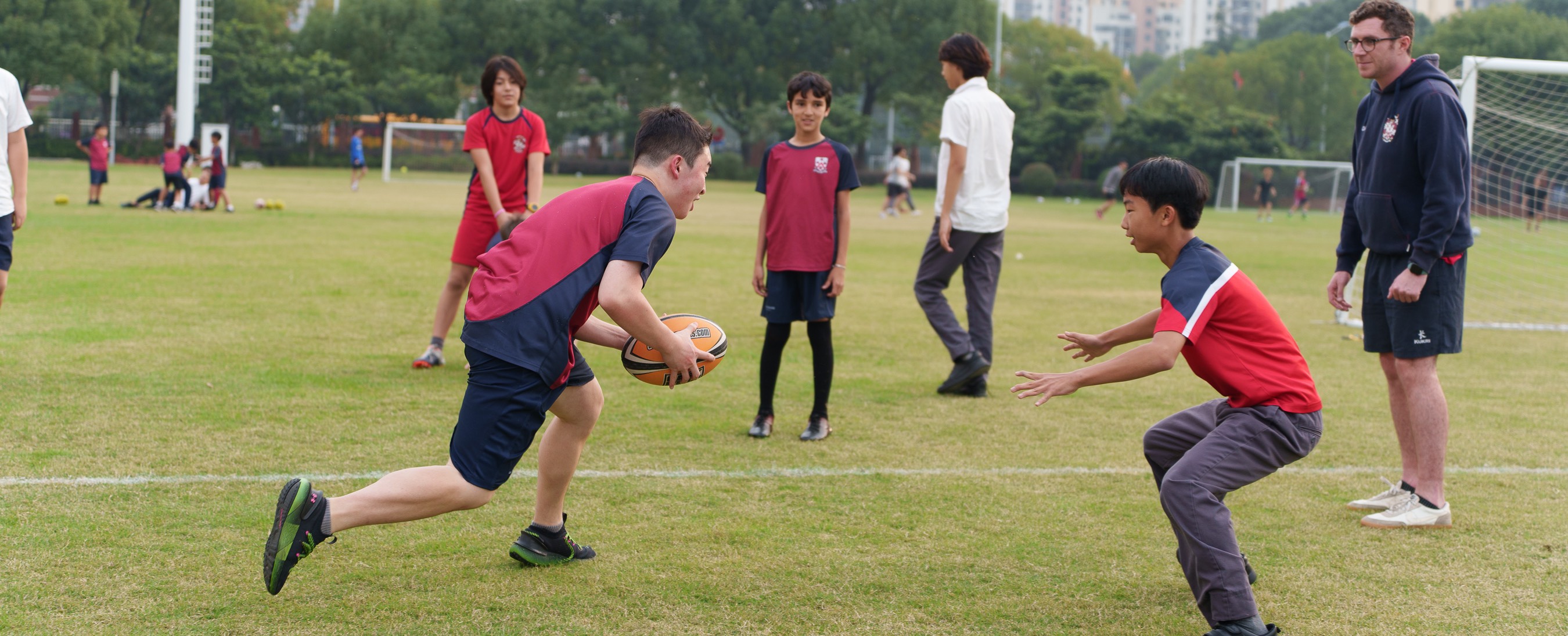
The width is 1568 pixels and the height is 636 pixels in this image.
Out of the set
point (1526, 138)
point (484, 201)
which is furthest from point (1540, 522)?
point (1526, 138)

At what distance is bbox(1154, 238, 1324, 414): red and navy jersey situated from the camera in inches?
139

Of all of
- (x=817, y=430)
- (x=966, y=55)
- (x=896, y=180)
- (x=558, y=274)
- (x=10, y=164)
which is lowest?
(x=817, y=430)

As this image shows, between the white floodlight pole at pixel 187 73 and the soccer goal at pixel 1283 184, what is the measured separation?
35.8 meters

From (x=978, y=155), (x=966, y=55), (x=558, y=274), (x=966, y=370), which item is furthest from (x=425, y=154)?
(x=558, y=274)

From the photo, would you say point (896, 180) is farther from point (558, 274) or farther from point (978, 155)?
point (558, 274)

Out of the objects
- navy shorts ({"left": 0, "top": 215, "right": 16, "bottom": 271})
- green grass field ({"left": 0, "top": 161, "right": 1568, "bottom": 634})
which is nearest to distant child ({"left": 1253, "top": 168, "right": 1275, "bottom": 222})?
green grass field ({"left": 0, "top": 161, "right": 1568, "bottom": 634})

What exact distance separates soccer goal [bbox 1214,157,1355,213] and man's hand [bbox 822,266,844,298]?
4224 centimetres

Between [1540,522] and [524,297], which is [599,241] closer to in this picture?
[524,297]

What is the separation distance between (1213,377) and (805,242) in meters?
2.85

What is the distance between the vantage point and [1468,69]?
10484 millimetres

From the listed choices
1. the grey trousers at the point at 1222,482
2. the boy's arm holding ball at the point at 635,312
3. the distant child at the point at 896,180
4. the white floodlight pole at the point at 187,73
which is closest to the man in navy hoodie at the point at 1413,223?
the grey trousers at the point at 1222,482

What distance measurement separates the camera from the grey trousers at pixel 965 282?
24.9ft

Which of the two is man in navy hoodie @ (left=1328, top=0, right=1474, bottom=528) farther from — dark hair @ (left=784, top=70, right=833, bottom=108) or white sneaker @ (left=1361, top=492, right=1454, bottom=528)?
dark hair @ (left=784, top=70, right=833, bottom=108)

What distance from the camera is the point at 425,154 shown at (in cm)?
4491
